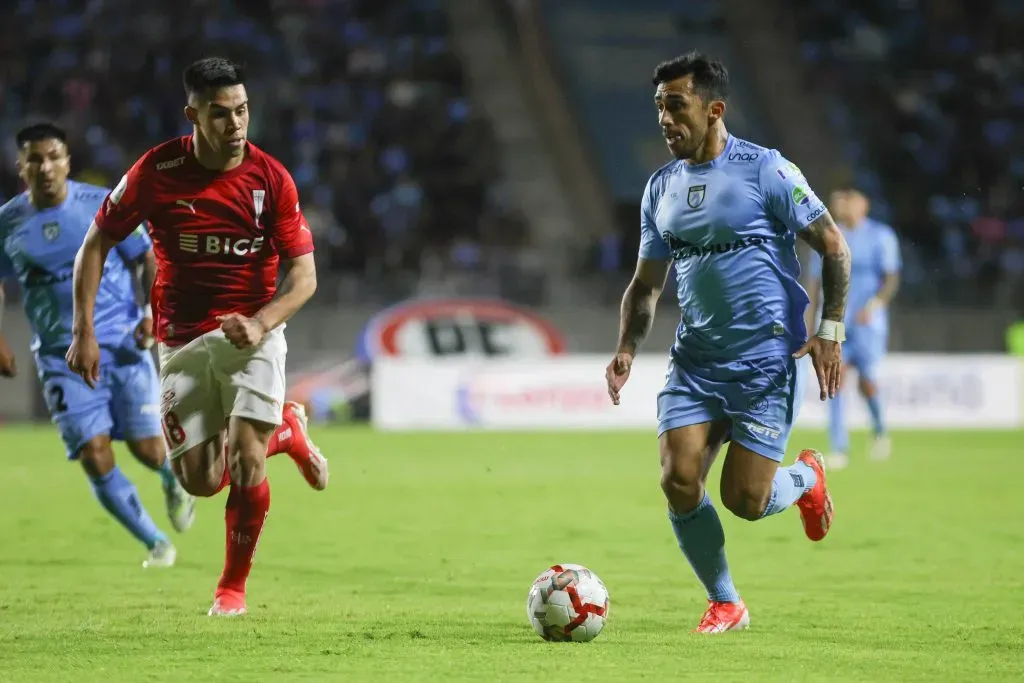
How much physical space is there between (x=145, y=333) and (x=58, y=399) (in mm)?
609

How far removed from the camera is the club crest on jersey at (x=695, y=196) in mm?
6395

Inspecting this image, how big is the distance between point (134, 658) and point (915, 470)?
10944mm

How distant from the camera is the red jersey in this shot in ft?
21.8

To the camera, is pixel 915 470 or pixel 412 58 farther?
pixel 412 58

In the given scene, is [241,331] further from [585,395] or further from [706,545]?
[585,395]

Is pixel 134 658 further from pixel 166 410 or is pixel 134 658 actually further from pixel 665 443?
pixel 665 443

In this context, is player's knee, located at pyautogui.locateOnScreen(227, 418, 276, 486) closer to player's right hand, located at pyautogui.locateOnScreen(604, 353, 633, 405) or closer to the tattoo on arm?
player's right hand, located at pyautogui.locateOnScreen(604, 353, 633, 405)

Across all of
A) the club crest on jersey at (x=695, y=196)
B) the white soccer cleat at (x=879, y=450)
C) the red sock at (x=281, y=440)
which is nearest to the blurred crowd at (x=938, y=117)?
the white soccer cleat at (x=879, y=450)

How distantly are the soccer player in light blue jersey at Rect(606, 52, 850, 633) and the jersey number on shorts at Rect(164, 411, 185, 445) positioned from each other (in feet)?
6.25

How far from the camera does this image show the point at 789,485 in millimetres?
6664

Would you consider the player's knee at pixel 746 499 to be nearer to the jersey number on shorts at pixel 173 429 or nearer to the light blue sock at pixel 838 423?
the jersey number on shorts at pixel 173 429

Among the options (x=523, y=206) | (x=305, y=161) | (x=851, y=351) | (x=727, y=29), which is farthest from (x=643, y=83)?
(x=851, y=351)

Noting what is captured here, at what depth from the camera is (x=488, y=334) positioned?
23516mm

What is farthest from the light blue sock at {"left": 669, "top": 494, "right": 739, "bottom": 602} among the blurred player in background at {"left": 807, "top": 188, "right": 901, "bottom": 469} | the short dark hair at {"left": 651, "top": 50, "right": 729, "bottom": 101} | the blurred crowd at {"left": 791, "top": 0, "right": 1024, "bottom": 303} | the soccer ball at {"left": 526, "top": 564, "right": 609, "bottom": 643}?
the blurred crowd at {"left": 791, "top": 0, "right": 1024, "bottom": 303}
